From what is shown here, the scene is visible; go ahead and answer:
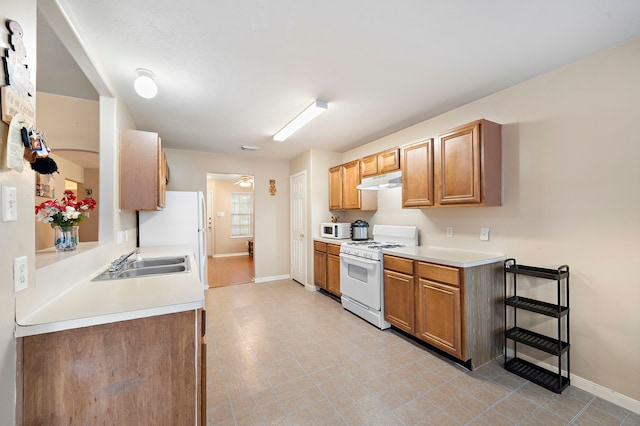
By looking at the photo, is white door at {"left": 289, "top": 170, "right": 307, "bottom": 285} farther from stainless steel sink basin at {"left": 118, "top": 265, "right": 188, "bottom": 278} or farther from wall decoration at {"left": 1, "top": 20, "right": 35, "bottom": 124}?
wall decoration at {"left": 1, "top": 20, "right": 35, "bottom": 124}

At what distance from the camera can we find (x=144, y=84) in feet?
6.86

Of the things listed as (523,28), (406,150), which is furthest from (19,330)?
(406,150)

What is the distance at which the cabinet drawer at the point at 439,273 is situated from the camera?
2.28 m

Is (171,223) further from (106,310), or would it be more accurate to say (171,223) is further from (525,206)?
(525,206)

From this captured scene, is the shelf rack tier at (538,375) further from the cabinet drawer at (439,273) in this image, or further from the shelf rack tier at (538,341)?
the cabinet drawer at (439,273)

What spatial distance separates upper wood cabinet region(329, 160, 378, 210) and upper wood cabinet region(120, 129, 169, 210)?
2605 mm

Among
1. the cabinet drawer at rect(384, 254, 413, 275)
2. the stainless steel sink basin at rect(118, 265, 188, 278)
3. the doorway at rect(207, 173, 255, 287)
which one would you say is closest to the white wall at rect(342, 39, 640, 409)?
the cabinet drawer at rect(384, 254, 413, 275)

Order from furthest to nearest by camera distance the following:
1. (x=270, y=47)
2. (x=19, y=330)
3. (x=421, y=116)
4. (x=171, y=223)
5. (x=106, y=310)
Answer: (x=171, y=223), (x=421, y=116), (x=270, y=47), (x=106, y=310), (x=19, y=330)

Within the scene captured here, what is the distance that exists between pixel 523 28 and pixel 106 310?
277 cm

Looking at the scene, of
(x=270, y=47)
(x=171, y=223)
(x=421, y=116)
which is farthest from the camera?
(x=171, y=223)

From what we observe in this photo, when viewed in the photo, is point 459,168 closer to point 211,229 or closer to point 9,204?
point 9,204

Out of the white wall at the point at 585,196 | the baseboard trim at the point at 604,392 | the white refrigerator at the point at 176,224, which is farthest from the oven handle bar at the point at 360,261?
the white refrigerator at the point at 176,224

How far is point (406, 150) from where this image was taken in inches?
124

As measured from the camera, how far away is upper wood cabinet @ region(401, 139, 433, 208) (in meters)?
2.87
